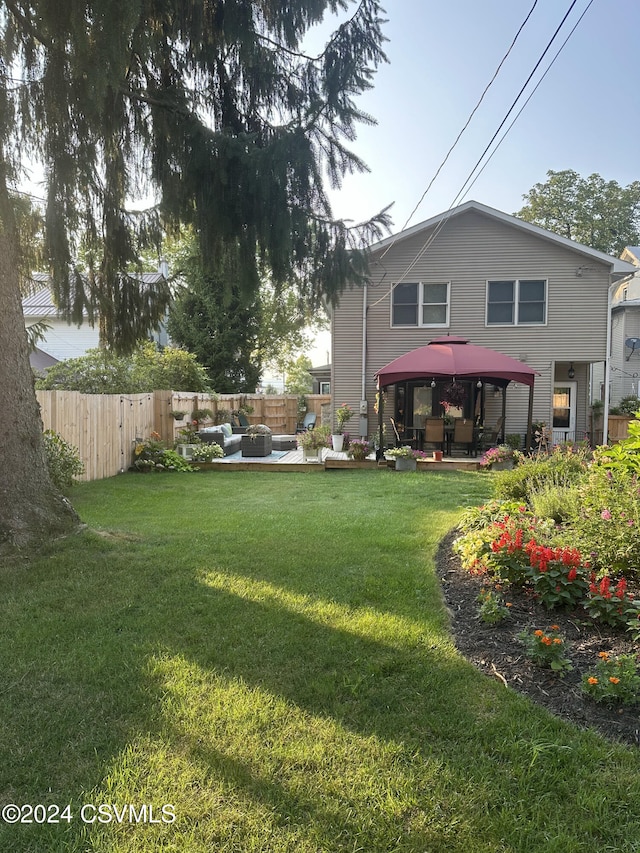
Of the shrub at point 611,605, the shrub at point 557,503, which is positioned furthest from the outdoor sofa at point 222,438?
the shrub at point 611,605

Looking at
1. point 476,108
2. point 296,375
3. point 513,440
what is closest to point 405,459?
point 513,440

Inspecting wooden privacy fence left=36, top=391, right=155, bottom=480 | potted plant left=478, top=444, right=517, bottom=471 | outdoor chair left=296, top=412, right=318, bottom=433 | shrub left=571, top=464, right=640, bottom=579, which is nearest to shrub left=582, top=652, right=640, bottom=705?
shrub left=571, top=464, right=640, bottom=579

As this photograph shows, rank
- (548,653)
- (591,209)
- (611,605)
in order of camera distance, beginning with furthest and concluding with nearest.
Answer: (591,209) → (611,605) → (548,653)

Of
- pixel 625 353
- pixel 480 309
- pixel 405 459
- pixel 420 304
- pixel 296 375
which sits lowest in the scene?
pixel 405 459

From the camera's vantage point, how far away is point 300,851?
1554 millimetres

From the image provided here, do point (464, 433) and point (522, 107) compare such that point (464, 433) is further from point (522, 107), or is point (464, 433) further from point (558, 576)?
point (558, 576)

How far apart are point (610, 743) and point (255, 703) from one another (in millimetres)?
1511

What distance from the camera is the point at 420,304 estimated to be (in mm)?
13703

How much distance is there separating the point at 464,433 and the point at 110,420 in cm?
788

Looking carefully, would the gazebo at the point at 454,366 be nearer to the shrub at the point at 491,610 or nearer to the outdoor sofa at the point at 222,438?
the outdoor sofa at the point at 222,438

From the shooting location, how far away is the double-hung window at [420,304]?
13711mm

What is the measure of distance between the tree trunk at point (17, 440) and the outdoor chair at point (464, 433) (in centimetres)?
935

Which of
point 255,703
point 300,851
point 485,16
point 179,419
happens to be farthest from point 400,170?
point 300,851

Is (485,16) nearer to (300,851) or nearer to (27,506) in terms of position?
(27,506)
